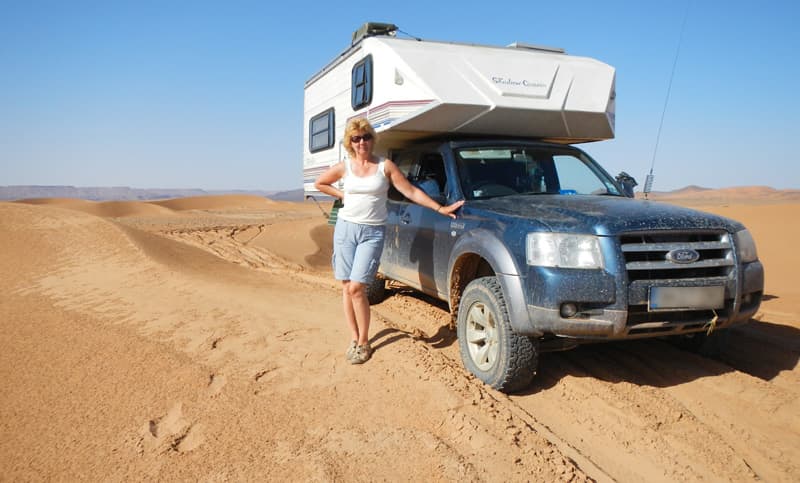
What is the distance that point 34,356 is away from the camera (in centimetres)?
454

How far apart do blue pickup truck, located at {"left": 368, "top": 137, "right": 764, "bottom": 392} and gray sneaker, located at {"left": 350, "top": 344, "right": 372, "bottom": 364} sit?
0.74m

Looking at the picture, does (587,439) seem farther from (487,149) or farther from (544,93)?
(544,93)

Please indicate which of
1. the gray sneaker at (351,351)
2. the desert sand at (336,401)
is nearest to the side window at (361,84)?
the desert sand at (336,401)

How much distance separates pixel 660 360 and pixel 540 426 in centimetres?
170

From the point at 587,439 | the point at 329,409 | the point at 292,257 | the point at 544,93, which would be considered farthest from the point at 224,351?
the point at 292,257

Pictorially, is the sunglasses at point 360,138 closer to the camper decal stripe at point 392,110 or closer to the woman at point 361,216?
the woman at point 361,216

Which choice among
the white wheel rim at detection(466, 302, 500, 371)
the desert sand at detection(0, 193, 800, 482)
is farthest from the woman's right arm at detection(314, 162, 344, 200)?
the white wheel rim at detection(466, 302, 500, 371)

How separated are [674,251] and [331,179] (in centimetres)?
253

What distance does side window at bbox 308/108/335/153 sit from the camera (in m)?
8.70

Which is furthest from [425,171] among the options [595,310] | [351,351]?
[595,310]

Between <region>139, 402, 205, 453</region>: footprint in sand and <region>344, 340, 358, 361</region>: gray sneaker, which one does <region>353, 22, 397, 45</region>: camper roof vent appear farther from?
<region>139, 402, 205, 453</region>: footprint in sand

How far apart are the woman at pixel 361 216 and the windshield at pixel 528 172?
662mm

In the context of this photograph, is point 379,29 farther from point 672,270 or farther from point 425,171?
point 672,270

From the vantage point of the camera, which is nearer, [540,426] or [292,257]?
[540,426]
